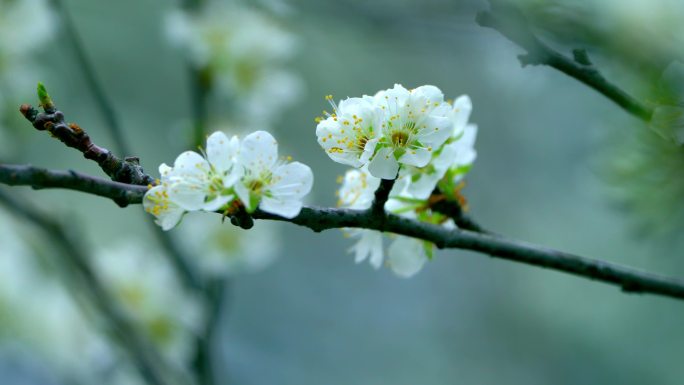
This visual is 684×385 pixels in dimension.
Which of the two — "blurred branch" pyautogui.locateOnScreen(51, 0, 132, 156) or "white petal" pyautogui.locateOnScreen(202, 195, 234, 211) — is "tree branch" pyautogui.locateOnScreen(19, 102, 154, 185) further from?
"blurred branch" pyautogui.locateOnScreen(51, 0, 132, 156)

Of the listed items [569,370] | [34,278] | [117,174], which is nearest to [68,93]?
[34,278]

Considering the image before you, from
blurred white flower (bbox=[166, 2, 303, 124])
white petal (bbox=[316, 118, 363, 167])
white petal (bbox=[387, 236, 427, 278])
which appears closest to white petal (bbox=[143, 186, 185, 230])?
white petal (bbox=[316, 118, 363, 167])

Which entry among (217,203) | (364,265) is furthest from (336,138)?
(364,265)

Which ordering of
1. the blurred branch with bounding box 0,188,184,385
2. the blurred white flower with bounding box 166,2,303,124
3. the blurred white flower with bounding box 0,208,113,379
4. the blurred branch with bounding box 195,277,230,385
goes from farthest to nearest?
the blurred white flower with bounding box 0,208,113,379, the blurred white flower with bounding box 166,2,303,124, the blurred branch with bounding box 195,277,230,385, the blurred branch with bounding box 0,188,184,385

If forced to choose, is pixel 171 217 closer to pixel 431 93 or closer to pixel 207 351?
pixel 431 93

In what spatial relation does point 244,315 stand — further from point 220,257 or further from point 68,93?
point 220,257

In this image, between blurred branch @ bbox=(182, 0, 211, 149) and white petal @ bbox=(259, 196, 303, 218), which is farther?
blurred branch @ bbox=(182, 0, 211, 149)

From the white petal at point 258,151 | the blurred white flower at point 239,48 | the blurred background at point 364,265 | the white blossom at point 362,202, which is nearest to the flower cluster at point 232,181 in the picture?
the white petal at point 258,151
